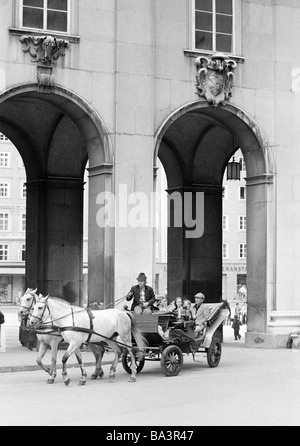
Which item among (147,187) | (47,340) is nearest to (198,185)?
(147,187)

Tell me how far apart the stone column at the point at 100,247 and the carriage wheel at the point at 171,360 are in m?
4.15

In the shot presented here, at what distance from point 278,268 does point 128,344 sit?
28.5ft

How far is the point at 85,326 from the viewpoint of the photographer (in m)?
17.6

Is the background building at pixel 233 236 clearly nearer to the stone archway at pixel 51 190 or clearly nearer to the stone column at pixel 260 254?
the stone archway at pixel 51 190

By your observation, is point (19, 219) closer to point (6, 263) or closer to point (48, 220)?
point (6, 263)

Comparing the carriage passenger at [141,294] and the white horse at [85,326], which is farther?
the carriage passenger at [141,294]

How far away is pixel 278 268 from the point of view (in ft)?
84.2

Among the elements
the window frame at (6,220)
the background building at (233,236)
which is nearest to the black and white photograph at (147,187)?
the background building at (233,236)

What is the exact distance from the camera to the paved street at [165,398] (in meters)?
12.5

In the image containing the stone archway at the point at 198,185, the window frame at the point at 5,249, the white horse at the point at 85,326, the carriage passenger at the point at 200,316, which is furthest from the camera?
the window frame at the point at 5,249

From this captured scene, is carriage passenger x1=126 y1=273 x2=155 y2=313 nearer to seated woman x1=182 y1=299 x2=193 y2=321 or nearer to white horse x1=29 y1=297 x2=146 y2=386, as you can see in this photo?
seated woman x1=182 y1=299 x2=193 y2=321

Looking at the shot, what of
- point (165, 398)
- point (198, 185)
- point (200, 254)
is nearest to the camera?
point (165, 398)

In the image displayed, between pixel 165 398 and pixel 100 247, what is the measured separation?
28.7 feet

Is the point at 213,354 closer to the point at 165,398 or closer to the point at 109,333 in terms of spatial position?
the point at 109,333
